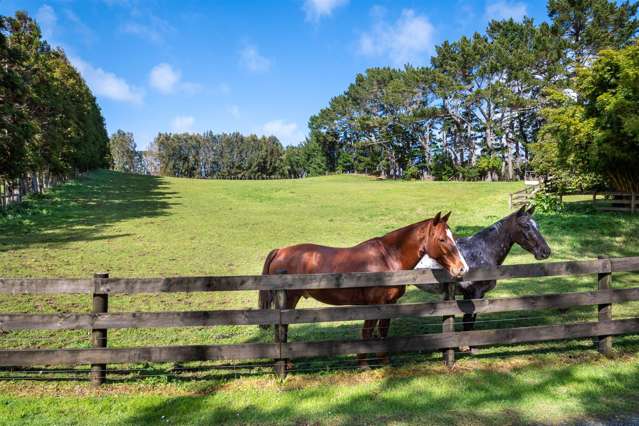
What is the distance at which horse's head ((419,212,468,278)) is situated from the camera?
5502mm

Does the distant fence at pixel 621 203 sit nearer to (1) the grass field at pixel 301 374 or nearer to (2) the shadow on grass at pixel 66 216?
(1) the grass field at pixel 301 374

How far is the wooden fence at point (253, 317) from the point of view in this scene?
529 centimetres

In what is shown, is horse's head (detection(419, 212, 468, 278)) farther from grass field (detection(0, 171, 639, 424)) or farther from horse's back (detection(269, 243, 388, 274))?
grass field (detection(0, 171, 639, 424))

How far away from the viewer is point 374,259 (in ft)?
20.5

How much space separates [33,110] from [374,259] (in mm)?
34557

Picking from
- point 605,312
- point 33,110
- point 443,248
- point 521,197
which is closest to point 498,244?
point 605,312

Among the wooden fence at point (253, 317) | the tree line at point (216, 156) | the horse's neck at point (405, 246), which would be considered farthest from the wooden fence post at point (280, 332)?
the tree line at point (216, 156)

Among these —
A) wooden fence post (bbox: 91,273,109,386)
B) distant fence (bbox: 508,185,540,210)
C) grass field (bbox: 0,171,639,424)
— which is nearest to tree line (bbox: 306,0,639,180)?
distant fence (bbox: 508,185,540,210)

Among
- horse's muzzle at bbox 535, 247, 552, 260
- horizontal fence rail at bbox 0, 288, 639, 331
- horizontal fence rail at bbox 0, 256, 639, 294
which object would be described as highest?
horse's muzzle at bbox 535, 247, 552, 260

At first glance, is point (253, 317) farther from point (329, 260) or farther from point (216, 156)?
point (216, 156)

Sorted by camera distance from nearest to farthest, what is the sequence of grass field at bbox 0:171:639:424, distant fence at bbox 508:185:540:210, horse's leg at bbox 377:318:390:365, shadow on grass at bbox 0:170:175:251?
grass field at bbox 0:171:639:424 < horse's leg at bbox 377:318:390:365 < shadow on grass at bbox 0:170:175:251 < distant fence at bbox 508:185:540:210

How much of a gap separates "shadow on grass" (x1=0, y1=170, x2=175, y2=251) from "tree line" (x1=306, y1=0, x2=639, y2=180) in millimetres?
31955

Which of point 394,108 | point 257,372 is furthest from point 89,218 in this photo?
point 394,108

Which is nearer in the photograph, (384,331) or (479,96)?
(384,331)
